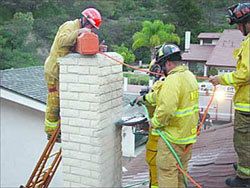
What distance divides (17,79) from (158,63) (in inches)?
258

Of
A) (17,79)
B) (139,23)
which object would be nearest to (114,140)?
(17,79)

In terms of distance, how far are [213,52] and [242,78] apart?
3008cm

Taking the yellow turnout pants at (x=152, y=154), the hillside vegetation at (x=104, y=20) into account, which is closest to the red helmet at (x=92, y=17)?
the yellow turnout pants at (x=152, y=154)

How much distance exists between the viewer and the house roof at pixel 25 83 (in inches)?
336

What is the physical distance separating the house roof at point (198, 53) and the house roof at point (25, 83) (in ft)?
82.4

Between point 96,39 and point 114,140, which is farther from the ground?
point 96,39

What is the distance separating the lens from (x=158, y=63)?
148 inches

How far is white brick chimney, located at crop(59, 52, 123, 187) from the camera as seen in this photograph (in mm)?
3973

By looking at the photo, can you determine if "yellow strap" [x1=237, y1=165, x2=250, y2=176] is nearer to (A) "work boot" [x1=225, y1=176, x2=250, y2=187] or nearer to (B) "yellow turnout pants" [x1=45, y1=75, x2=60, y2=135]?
(A) "work boot" [x1=225, y1=176, x2=250, y2=187]

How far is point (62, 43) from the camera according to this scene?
445 cm

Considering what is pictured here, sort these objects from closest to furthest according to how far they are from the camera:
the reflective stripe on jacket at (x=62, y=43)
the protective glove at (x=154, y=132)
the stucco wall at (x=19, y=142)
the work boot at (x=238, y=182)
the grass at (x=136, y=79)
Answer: the protective glove at (x=154, y=132) → the work boot at (x=238, y=182) → the reflective stripe on jacket at (x=62, y=43) → the stucco wall at (x=19, y=142) → the grass at (x=136, y=79)

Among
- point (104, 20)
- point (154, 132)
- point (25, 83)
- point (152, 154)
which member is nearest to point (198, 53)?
point (104, 20)

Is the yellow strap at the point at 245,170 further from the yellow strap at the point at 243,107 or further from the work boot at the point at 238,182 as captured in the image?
the yellow strap at the point at 243,107

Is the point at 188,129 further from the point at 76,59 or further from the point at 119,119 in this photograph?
the point at 76,59
